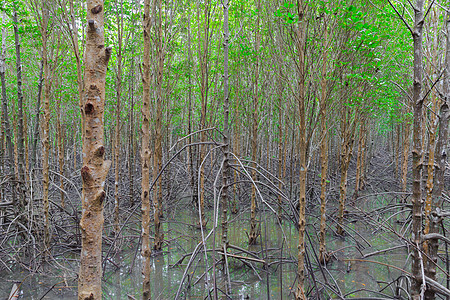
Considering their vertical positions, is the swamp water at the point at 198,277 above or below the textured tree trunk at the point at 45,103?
below

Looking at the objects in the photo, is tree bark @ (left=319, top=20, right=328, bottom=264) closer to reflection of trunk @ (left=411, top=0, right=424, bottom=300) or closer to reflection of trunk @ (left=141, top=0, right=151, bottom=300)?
reflection of trunk @ (left=411, top=0, right=424, bottom=300)

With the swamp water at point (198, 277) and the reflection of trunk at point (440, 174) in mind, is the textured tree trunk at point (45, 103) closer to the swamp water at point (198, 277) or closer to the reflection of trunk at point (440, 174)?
the swamp water at point (198, 277)

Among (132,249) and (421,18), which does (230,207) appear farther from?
(421,18)

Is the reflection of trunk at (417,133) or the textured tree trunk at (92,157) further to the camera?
the reflection of trunk at (417,133)

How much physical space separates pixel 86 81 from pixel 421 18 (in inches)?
96.1

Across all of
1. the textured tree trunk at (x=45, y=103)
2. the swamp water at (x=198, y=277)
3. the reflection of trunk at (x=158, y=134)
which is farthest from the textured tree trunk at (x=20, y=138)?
the reflection of trunk at (x=158, y=134)

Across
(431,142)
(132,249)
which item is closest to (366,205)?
(431,142)

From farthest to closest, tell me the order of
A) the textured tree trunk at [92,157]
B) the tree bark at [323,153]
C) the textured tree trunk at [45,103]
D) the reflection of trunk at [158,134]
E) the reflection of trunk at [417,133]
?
the reflection of trunk at [158,134] < the tree bark at [323,153] < the textured tree trunk at [45,103] < the reflection of trunk at [417,133] < the textured tree trunk at [92,157]

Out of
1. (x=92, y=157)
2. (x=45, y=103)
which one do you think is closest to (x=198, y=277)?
(x=45, y=103)

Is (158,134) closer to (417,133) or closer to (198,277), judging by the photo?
(198,277)

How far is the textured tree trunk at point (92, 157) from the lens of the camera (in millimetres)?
1446

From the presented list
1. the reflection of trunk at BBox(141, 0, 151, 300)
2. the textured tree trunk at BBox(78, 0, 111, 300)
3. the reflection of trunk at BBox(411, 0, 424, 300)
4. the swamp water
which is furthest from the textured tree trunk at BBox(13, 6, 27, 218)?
the reflection of trunk at BBox(411, 0, 424, 300)

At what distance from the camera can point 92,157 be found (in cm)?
147

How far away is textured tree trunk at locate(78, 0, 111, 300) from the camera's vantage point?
145cm
